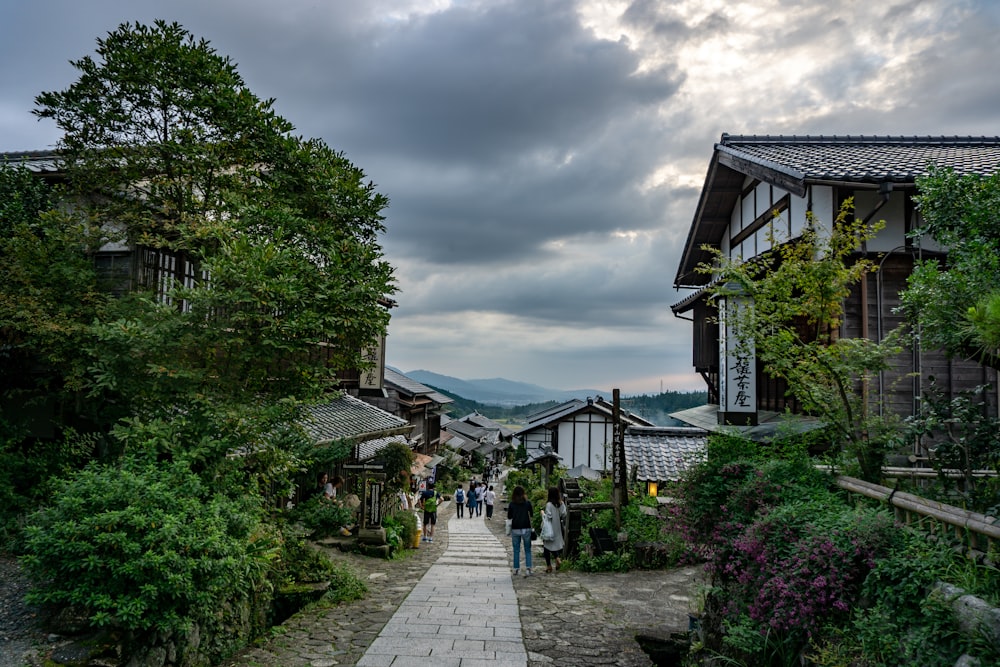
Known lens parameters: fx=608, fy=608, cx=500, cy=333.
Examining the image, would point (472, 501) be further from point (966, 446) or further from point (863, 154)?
point (966, 446)

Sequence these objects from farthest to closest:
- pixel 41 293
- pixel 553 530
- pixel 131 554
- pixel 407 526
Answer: pixel 407 526 → pixel 553 530 → pixel 41 293 → pixel 131 554

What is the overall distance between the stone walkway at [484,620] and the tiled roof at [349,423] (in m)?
3.63

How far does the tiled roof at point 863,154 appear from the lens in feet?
39.8

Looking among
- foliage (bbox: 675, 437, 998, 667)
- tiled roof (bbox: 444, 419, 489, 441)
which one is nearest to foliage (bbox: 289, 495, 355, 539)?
foliage (bbox: 675, 437, 998, 667)

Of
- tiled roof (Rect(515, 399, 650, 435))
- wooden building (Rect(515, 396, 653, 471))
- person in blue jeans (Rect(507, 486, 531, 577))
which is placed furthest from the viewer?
wooden building (Rect(515, 396, 653, 471))

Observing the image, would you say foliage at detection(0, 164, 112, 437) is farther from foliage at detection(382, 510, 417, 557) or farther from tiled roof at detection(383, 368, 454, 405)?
tiled roof at detection(383, 368, 454, 405)

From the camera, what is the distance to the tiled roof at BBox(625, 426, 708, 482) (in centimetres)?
1731

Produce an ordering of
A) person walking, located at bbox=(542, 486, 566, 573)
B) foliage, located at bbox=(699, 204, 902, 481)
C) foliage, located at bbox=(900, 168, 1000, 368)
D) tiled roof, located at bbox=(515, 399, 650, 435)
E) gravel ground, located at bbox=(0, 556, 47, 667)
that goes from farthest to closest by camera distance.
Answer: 1. tiled roof, located at bbox=(515, 399, 650, 435)
2. person walking, located at bbox=(542, 486, 566, 573)
3. foliage, located at bbox=(699, 204, 902, 481)
4. gravel ground, located at bbox=(0, 556, 47, 667)
5. foliage, located at bbox=(900, 168, 1000, 368)

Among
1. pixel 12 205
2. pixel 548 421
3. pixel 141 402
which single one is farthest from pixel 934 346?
pixel 548 421

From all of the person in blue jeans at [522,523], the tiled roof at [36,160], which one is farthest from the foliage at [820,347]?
the tiled roof at [36,160]

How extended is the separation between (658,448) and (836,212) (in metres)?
8.94

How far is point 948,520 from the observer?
498cm

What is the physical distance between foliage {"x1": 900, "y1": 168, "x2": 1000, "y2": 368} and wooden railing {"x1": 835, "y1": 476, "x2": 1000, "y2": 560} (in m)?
1.38

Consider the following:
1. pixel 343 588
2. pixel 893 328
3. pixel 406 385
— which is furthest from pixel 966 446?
pixel 406 385
